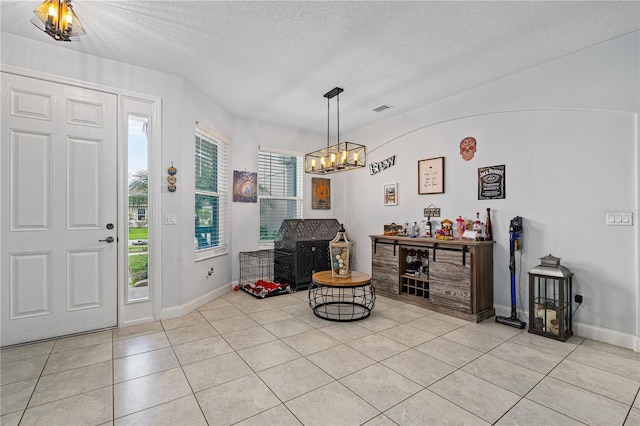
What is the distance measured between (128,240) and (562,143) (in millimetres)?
4845

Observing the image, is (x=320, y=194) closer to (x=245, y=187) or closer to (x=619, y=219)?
(x=245, y=187)

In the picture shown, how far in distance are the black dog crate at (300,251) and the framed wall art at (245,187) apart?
0.73 metres

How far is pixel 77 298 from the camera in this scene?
9.96 ft

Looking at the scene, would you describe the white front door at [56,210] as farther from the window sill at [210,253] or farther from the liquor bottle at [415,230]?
the liquor bottle at [415,230]

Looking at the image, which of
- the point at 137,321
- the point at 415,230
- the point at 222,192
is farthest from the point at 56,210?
the point at 415,230

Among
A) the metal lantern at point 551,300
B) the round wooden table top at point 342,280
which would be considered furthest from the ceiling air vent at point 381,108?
the metal lantern at point 551,300

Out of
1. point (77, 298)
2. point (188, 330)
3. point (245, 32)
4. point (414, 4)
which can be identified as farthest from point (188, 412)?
point (414, 4)

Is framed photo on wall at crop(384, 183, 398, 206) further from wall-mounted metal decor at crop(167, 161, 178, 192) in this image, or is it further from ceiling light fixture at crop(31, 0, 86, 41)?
ceiling light fixture at crop(31, 0, 86, 41)

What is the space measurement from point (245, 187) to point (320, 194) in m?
1.57

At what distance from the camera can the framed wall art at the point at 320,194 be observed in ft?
19.3

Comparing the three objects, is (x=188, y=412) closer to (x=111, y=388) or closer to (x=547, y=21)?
(x=111, y=388)

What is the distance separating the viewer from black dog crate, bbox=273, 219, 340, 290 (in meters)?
4.84

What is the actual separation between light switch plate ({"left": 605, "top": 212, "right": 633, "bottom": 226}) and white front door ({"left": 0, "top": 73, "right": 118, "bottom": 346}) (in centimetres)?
506

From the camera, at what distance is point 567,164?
3.10 meters
